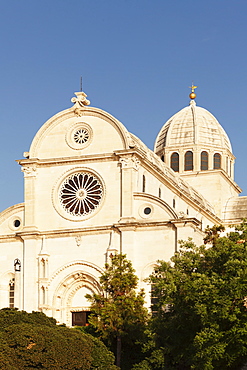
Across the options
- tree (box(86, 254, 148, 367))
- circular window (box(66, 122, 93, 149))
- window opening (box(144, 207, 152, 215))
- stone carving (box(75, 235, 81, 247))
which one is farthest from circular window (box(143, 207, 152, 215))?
circular window (box(66, 122, 93, 149))

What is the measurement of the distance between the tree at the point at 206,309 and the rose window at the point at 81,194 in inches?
546

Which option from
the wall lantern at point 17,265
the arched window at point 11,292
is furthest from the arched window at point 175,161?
the arched window at point 11,292

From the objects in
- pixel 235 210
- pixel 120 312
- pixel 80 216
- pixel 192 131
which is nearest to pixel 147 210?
pixel 80 216

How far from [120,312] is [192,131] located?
3169 centimetres

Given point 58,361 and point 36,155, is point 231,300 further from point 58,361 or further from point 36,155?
point 36,155

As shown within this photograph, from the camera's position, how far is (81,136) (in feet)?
201

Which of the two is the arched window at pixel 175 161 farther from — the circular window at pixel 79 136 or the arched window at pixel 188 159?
the circular window at pixel 79 136

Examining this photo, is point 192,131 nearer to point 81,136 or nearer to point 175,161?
point 175,161

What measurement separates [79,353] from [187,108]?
139 feet

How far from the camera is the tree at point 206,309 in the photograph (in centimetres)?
4159

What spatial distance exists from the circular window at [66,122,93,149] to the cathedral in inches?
2.8

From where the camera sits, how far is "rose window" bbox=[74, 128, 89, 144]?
201ft

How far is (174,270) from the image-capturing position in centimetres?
4559

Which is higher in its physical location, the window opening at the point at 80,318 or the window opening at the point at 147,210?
the window opening at the point at 147,210
